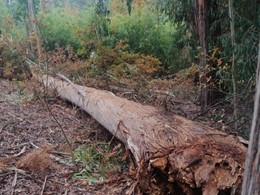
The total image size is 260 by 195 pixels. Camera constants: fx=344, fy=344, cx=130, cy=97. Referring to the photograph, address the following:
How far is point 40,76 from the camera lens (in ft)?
26.8

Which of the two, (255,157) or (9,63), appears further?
(9,63)

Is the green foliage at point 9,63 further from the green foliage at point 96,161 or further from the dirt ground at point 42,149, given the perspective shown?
the green foliage at point 96,161

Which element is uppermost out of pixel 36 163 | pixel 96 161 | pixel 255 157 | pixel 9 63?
pixel 255 157

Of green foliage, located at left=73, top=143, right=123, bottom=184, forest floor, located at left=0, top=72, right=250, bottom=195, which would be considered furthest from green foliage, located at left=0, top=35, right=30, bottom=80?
green foliage, located at left=73, top=143, right=123, bottom=184

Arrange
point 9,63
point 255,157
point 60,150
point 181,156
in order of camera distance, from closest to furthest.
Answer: point 255,157, point 181,156, point 60,150, point 9,63

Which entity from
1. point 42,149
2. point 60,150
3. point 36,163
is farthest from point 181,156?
point 60,150

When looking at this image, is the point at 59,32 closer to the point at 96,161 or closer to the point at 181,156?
the point at 96,161

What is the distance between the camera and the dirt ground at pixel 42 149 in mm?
3709

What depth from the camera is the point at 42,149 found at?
13.9 ft

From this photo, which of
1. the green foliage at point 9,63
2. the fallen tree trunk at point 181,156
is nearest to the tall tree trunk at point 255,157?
the fallen tree trunk at point 181,156

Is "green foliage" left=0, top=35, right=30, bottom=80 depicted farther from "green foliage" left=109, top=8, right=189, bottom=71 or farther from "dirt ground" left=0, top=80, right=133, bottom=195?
"green foliage" left=109, top=8, right=189, bottom=71

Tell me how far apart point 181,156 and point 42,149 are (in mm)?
1902

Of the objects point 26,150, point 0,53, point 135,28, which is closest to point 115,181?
point 26,150

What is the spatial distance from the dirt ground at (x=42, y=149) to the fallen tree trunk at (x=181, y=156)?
469mm
